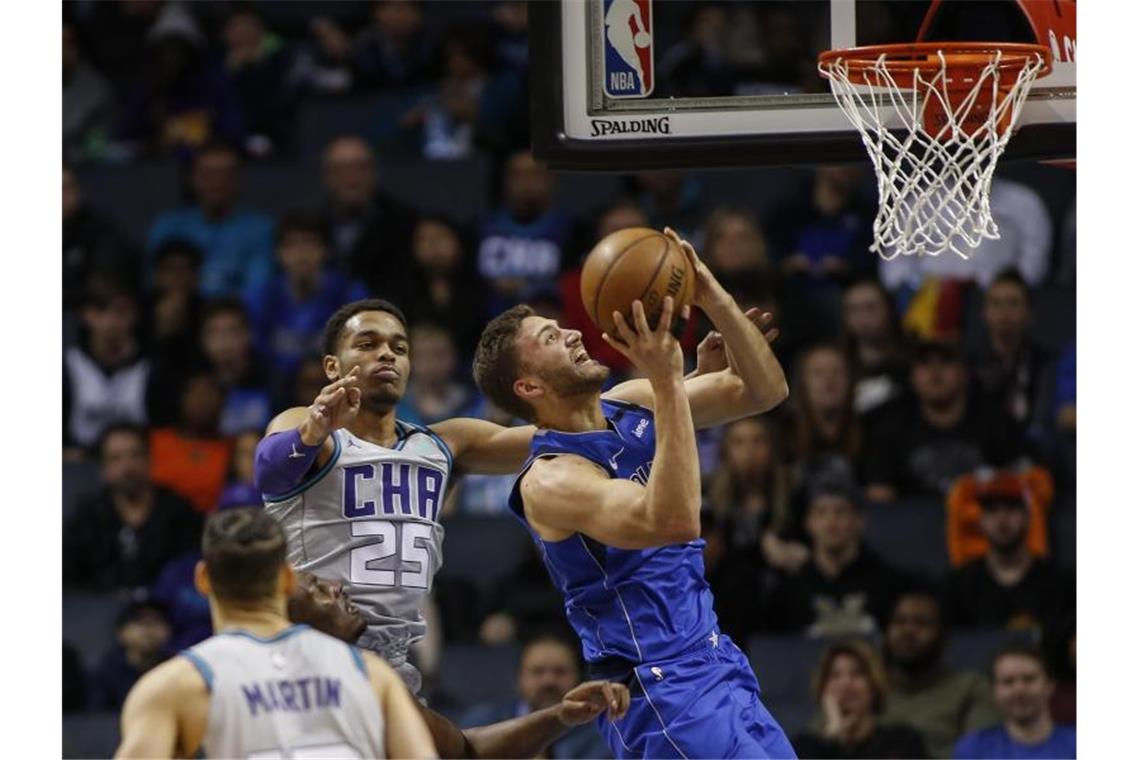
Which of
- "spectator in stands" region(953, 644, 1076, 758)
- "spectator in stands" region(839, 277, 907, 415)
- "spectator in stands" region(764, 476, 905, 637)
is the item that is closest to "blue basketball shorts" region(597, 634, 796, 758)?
"spectator in stands" region(953, 644, 1076, 758)

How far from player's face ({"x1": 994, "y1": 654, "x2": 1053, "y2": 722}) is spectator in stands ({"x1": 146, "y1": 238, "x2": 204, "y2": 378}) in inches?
169

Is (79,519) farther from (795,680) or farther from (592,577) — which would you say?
(592,577)

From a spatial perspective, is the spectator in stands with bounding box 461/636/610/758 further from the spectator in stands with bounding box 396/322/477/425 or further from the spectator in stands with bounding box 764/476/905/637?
the spectator in stands with bounding box 396/322/477/425

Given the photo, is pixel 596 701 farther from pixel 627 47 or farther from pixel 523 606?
pixel 523 606

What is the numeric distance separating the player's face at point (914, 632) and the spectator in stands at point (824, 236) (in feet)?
5.64

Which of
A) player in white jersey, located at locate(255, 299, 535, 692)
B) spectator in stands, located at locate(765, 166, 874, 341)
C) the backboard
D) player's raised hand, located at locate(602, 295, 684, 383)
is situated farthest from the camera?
spectator in stands, located at locate(765, 166, 874, 341)

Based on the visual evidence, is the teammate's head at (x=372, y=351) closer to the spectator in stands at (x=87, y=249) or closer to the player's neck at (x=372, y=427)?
the player's neck at (x=372, y=427)

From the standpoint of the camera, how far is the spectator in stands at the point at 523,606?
9.45m

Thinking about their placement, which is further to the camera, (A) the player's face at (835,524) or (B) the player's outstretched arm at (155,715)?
(A) the player's face at (835,524)

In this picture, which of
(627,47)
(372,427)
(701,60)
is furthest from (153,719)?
(701,60)

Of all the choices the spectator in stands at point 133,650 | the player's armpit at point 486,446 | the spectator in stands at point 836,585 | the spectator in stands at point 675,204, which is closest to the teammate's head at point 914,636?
the spectator in stands at point 836,585

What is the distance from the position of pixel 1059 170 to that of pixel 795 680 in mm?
2965

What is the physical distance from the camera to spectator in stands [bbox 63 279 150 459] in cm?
1063
